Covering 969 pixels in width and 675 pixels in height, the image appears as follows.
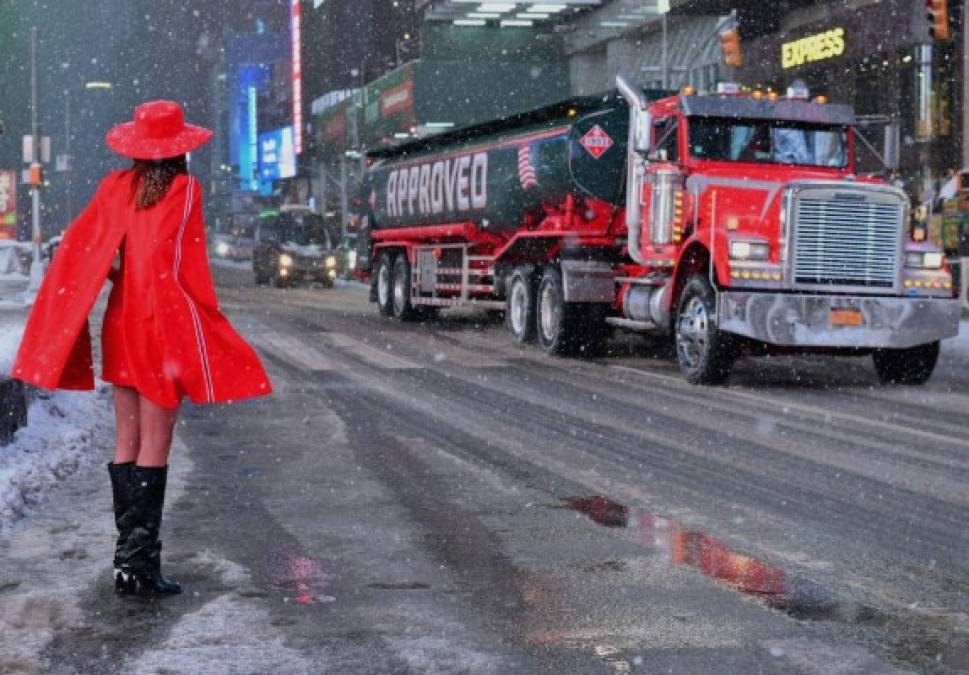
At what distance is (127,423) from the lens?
20.3 feet

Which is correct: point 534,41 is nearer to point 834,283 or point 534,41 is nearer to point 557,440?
point 834,283

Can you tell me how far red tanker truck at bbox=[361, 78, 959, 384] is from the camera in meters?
15.0

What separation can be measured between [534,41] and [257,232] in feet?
96.7

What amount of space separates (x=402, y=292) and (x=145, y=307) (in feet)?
71.3

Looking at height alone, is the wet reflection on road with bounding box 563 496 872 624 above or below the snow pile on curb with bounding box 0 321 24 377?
below

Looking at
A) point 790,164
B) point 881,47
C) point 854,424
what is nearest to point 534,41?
point 881,47

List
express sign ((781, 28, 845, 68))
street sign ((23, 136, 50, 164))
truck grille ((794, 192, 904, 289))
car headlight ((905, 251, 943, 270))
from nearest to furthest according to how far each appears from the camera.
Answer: truck grille ((794, 192, 904, 289)), car headlight ((905, 251, 943, 270)), express sign ((781, 28, 845, 68)), street sign ((23, 136, 50, 164))

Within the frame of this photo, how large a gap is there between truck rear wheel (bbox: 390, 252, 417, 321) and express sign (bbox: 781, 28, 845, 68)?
1657cm

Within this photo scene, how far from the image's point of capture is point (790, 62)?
140ft

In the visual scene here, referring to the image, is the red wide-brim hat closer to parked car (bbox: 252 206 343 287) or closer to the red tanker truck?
the red tanker truck

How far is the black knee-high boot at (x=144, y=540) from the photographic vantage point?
19.5 feet

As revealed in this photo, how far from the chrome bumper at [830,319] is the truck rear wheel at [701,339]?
291 millimetres

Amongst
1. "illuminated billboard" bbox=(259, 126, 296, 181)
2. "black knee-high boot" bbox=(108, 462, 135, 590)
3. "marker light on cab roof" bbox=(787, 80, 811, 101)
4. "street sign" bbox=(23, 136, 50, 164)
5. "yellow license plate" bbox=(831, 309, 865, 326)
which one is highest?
"illuminated billboard" bbox=(259, 126, 296, 181)

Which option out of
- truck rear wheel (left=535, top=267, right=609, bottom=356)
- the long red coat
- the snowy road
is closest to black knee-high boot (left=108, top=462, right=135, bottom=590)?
the snowy road
